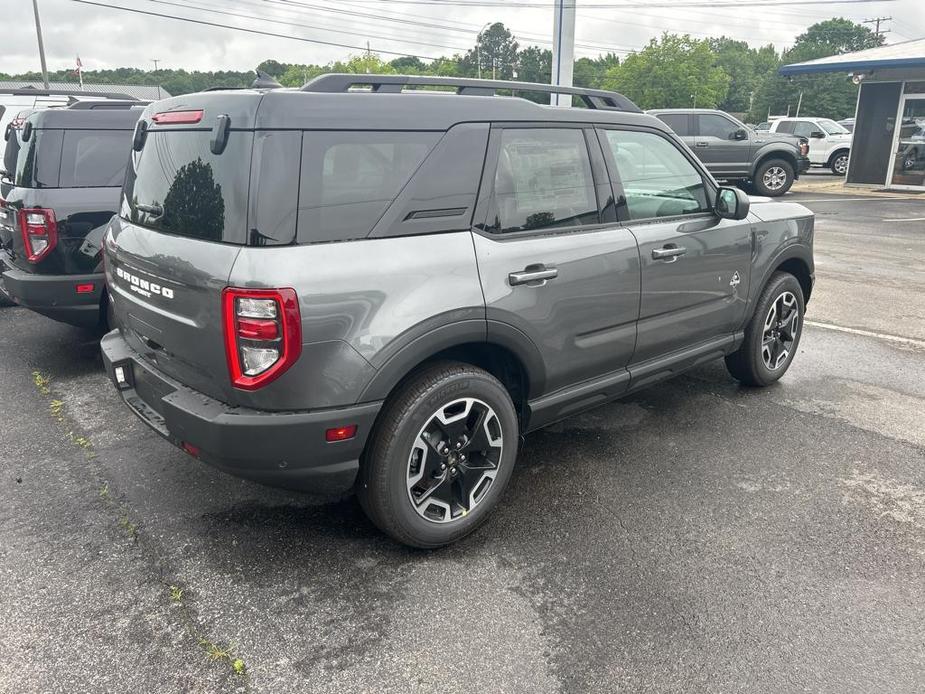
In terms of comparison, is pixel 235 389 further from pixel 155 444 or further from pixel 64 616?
pixel 155 444

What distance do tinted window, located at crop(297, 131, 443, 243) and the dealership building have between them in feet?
61.6

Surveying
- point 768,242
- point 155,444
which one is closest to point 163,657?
point 155,444

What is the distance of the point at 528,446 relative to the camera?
411 cm

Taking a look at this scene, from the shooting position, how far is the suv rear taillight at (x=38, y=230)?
16.3ft

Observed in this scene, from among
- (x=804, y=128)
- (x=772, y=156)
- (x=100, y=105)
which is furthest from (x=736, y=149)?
(x=100, y=105)

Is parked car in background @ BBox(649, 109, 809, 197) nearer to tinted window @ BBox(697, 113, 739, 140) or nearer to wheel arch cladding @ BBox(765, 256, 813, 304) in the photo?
tinted window @ BBox(697, 113, 739, 140)

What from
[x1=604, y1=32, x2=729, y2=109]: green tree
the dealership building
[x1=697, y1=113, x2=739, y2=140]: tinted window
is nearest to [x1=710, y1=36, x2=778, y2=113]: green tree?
[x1=604, y1=32, x2=729, y2=109]: green tree

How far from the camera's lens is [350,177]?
2.65 m

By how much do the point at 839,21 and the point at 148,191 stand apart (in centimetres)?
13361

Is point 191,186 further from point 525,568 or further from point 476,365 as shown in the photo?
point 525,568

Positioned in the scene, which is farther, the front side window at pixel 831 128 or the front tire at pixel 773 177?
the front side window at pixel 831 128

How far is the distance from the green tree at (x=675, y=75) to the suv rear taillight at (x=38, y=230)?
233 ft

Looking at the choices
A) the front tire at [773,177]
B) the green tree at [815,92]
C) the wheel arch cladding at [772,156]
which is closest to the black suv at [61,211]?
the wheel arch cladding at [772,156]

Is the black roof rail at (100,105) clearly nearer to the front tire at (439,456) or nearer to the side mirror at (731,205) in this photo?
the front tire at (439,456)
